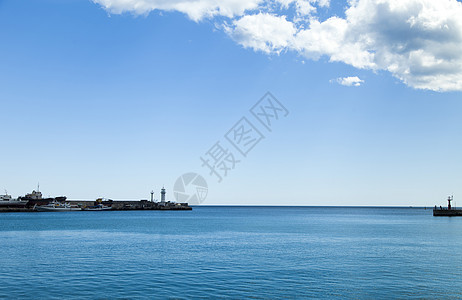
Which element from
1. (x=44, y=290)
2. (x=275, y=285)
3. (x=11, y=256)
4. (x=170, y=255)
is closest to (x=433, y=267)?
(x=275, y=285)

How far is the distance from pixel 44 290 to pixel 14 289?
2.38 meters

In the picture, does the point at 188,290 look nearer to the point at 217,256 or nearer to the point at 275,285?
the point at 275,285

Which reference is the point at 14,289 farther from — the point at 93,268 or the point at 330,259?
the point at 330,259

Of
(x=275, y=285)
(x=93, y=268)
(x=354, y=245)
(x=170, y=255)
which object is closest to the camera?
(x=275, y=285)

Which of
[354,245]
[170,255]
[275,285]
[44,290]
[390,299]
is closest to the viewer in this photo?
[390,299]

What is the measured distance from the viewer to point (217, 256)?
4712 centimetres

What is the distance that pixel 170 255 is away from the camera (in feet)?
157

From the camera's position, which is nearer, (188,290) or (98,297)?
(98,297)

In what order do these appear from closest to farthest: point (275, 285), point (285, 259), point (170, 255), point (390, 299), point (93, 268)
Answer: point (390, 299) < point (275, 285) < point (93, 268) < point (285, 259) < point (170, 255)

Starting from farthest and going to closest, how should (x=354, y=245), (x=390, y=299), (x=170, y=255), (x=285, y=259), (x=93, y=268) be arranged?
(x=354, y=245) < (x=170, y=255) < (x=285, y=259) < (x=93, y=268) < (x=390, y=299)

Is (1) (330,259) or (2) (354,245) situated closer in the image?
(1) (330,259)

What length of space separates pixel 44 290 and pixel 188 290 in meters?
11.2

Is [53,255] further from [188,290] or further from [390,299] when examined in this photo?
[390,299]

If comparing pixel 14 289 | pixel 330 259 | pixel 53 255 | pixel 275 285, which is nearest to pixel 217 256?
pixel 330 259
